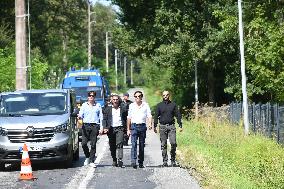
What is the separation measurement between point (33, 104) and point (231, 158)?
5.62 meters

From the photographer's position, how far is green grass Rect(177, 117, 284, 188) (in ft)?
45.1

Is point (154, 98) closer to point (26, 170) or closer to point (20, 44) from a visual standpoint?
point (20, 44)

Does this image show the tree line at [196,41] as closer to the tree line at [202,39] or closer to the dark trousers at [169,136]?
the tree line at [202,39]

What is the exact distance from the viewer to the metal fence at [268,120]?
2348cm

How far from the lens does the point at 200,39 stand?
39312 millimetres

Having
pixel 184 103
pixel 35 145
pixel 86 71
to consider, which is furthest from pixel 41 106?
pixel 184 103

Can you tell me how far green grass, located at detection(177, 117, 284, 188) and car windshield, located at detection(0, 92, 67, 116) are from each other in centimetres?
369

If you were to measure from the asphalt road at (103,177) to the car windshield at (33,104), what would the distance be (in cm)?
147

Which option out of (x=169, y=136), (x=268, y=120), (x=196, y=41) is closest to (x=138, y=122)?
(x=169, y=136)

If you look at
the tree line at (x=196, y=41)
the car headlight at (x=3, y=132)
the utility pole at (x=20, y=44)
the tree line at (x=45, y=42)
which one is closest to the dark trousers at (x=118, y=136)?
the car headlight at (x=3, y=132)

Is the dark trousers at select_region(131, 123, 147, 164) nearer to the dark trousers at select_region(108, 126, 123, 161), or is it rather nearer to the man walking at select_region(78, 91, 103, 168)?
the dark trousers at select_region(108, 126, 123, 161)

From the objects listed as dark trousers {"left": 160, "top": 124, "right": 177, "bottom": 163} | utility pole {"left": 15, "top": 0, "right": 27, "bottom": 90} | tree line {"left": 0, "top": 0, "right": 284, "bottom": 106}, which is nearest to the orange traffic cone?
dark trousers {"left": 160, "top": 124, "right": 177, "bottom": 163}

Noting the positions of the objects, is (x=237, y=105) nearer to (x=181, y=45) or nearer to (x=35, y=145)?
(x=181, y=45)

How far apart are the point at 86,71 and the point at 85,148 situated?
17.2 m
